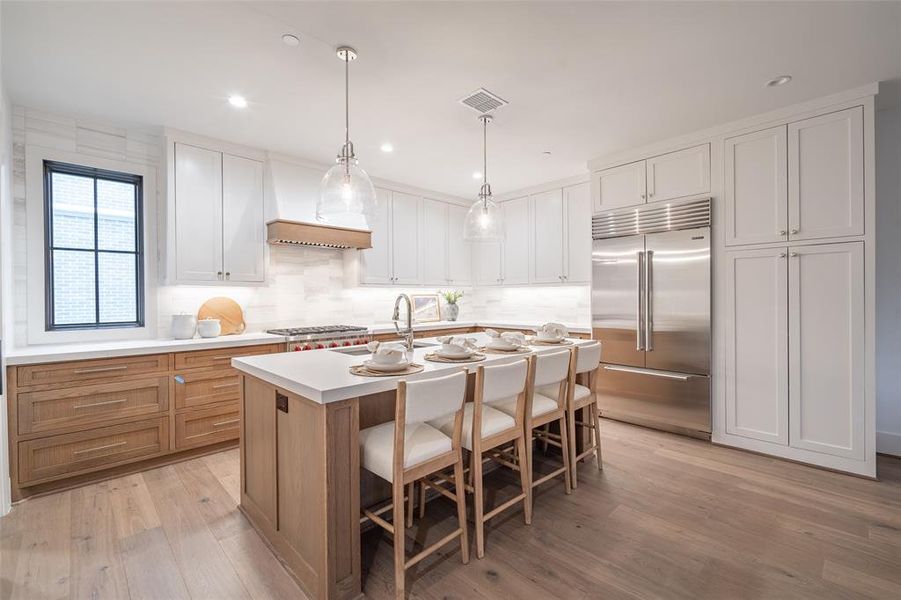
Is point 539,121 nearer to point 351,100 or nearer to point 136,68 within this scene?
point 351,100

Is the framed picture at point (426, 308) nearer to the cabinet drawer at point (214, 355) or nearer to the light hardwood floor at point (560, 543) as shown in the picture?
the cabinet drawer at point (214, 355)

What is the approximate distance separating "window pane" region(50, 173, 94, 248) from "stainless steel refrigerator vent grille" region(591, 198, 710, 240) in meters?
4.41

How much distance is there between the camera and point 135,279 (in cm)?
351

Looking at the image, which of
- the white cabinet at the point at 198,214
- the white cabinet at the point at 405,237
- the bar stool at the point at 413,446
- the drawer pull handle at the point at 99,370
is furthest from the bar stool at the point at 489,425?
the white cabinet at the point at 405,237

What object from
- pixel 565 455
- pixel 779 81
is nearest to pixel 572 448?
pixel 565 455

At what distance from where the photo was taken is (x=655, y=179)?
3.78 m

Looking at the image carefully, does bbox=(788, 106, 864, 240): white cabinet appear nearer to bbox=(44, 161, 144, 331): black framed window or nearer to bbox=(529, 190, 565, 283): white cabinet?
bbox=(529, 190, 565, 283): white cabinet

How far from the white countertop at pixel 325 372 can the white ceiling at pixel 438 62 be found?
172cm

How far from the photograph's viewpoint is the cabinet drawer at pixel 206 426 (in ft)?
10.3

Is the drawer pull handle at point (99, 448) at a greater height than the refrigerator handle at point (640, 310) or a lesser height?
lesser

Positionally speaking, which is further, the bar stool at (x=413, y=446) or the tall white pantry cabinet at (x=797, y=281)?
the tall white pantry cabinet at (x=797, y=281)

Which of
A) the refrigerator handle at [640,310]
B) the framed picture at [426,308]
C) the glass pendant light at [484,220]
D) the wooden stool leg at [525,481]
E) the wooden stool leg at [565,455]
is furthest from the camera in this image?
the framed picture at [426,308]

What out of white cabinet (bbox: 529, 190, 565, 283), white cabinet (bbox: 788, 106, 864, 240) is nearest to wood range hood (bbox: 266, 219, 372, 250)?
white cabinet (bbox: 529, 190, 565, 283)

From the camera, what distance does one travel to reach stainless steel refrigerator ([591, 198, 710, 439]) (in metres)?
3.50
